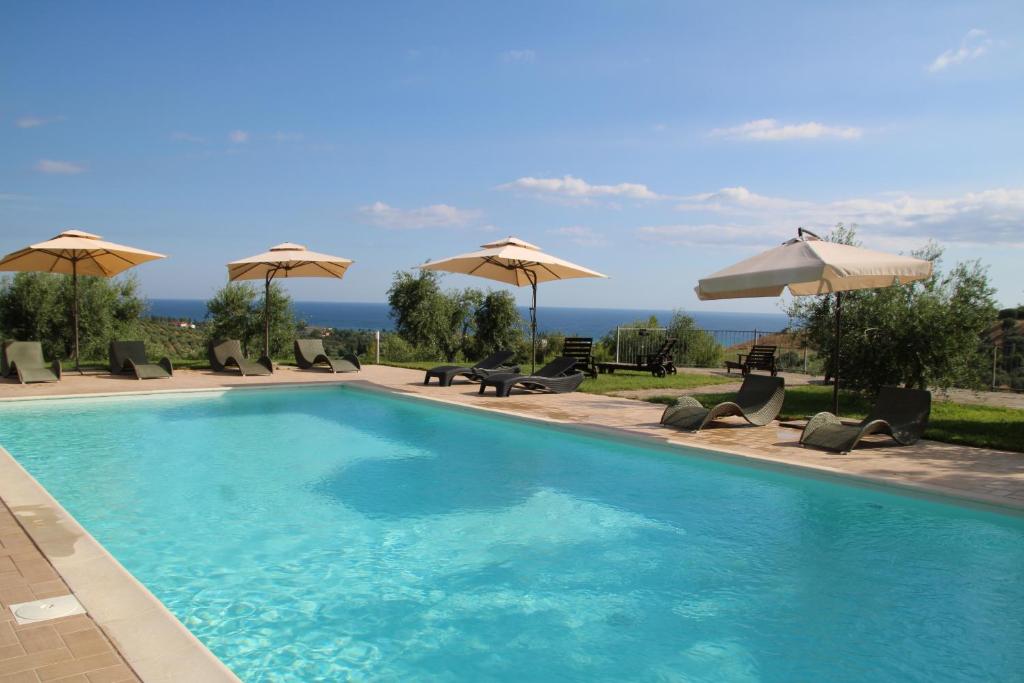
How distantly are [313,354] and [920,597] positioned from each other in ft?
44.3

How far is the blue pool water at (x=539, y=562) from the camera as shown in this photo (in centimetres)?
345

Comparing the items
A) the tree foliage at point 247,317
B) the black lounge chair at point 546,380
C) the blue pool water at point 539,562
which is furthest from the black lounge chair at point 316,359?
the blue pool water at point 539,562

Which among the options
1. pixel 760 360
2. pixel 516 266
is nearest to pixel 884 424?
pixel 516 266

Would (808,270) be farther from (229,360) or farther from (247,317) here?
(247,317)

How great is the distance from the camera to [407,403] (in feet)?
37.4

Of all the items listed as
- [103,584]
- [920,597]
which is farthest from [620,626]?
[103,584]

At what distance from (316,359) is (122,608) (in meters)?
12.4

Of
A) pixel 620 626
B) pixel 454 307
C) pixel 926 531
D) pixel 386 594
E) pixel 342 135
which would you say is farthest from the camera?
pixel 454 307

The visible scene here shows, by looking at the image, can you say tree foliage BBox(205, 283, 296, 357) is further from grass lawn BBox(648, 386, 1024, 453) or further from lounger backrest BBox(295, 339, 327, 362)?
grass lawn BBox(648, 386, 1024, 453)

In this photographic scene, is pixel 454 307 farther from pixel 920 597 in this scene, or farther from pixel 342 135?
pixel 920 597

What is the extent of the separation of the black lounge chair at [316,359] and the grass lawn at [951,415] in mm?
7180

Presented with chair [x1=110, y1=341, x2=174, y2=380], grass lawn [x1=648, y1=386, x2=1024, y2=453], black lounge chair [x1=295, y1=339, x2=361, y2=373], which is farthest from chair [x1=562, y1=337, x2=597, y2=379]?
chair [x1=110, y1=341, x2=174, y2=380]

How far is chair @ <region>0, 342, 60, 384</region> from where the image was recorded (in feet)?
38.1

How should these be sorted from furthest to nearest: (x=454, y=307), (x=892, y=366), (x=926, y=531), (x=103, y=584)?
(x=454, y=307)
(x=892, y=366)
(x=926, y=531)
(x=103, y=584)
